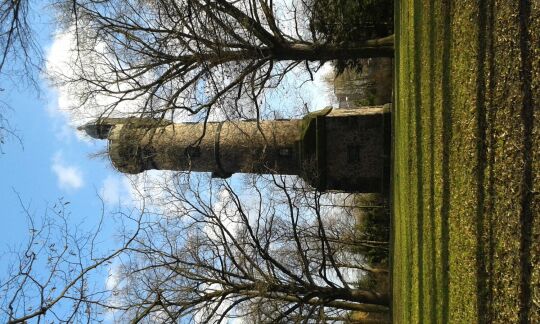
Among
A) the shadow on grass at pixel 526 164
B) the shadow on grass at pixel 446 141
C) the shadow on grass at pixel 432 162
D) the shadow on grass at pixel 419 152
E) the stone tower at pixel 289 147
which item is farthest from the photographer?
the stone tower at pixel 289 147

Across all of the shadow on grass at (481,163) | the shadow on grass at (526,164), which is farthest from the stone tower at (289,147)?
the shadow on grass at (526,164)

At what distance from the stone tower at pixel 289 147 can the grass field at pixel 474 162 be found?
17.7 feet

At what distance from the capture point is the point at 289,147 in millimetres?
14773

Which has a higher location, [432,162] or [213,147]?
[213,147]

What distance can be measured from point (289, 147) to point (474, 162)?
373 inches

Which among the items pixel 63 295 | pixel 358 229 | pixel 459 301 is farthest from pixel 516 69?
pixel 358 229

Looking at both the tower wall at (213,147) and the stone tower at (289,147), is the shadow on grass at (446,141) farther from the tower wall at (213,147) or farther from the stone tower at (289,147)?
the tower wall at (213,147)

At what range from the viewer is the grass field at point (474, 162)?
425cm

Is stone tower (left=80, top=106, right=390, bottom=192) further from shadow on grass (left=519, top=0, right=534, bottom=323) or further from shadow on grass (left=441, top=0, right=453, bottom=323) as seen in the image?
shadow on grass (left=519, top=0, right=534, bottom=323)

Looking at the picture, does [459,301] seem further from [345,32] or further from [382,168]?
[345,32]

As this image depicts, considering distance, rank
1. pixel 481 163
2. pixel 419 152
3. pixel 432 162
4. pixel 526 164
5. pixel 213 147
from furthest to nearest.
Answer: pixel 213 147, pixel 419 152, pixel 432 162, pixel 481 163, pixel 526 164

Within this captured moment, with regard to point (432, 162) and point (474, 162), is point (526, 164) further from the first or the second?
point (432, 162)

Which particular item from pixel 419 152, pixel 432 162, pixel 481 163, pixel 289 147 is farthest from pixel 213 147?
pixel 481 163

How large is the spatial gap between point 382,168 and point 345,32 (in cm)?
398
